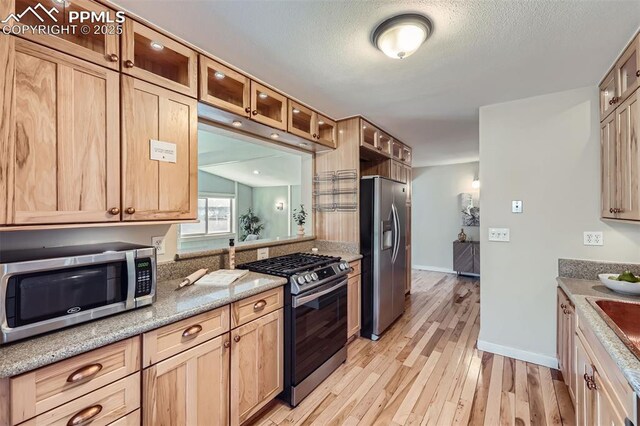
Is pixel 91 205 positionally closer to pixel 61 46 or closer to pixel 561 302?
pixel 61 46

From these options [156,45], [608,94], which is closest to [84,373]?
[156,45]

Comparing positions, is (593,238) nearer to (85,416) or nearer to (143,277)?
(143,277)

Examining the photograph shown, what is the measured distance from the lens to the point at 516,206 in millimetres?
2602

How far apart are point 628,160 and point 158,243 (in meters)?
3.03

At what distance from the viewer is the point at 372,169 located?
13.3ft

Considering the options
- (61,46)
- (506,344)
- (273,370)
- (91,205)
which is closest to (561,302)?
(506,344)

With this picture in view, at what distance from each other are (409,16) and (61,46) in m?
1.65

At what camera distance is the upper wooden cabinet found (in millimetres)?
1471

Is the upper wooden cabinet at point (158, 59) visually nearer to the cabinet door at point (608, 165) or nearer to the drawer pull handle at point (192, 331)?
the drawer pull handle at point (192, 331)

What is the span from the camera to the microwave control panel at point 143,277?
137cm

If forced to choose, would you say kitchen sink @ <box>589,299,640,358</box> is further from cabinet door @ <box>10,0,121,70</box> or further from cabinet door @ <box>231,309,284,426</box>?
cabinet door @ <box>10,0,121,70</box>

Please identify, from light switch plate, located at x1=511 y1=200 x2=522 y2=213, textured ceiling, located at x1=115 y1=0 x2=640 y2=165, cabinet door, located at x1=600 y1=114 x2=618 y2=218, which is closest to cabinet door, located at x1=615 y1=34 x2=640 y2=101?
textured ceiling, located at x1=115 y1=0 x2=640 y2=165

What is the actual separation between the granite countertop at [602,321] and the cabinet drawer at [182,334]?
168 cm

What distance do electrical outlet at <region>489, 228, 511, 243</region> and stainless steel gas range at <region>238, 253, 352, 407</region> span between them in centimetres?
144
